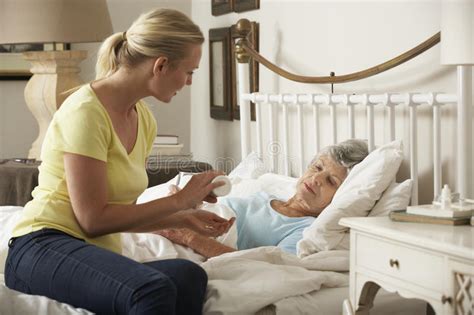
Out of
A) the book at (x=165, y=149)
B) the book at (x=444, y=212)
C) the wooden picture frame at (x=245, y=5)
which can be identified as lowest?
the book at (x=444, y=212)

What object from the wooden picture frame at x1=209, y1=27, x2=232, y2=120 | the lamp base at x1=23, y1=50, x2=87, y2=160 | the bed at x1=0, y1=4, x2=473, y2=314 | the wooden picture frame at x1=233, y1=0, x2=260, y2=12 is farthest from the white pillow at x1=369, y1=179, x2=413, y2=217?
the lamp base at x1=23, y1=50, x2=87, y2=160

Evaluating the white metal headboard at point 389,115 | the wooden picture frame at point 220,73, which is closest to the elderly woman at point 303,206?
the white metal headboard at point 389,115

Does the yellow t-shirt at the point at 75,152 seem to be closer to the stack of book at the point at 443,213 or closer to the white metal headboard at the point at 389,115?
the stack of book at the point at 443,213

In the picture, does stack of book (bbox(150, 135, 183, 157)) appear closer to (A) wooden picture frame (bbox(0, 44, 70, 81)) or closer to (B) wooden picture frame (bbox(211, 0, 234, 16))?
(B) wooden picture frame (bbox(211, 0, 234, 16))

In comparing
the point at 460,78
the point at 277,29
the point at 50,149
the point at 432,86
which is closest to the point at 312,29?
the point at 277,29

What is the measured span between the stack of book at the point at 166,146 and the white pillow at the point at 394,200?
5.53 feet

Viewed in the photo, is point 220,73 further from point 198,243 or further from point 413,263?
point 413,263

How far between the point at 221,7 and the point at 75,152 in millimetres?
2388

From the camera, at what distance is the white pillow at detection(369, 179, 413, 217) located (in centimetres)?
256

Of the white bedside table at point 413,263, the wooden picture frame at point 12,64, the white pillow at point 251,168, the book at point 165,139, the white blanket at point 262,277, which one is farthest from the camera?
the wooden picture frame at point 12,64

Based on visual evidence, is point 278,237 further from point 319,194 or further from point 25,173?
point 25,173

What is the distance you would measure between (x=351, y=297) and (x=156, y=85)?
2.29 ft

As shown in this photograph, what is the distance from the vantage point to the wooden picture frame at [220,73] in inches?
165

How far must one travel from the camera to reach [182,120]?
15.9 feet
